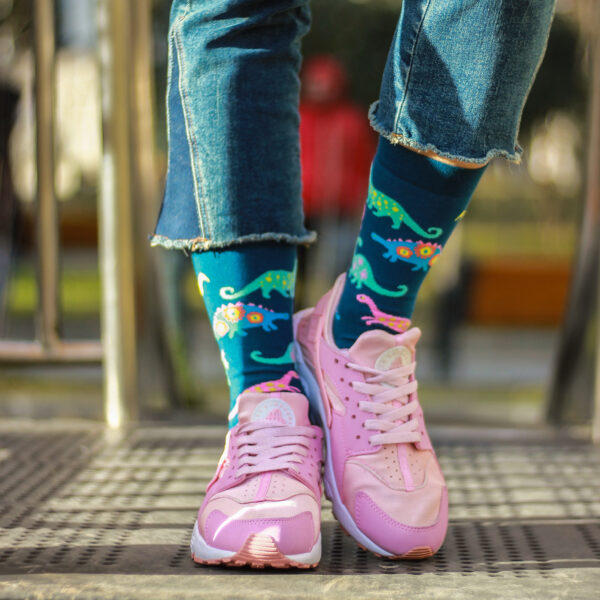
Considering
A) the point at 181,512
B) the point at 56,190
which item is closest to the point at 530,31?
the point at 181,512

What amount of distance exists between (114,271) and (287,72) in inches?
25.7

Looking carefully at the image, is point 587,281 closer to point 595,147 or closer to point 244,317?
point 595,147

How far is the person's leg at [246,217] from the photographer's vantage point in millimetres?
755

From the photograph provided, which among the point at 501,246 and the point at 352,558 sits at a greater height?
the point at 352,558

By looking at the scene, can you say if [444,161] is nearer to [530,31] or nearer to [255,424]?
[530,31]

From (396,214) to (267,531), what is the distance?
12.4 inches

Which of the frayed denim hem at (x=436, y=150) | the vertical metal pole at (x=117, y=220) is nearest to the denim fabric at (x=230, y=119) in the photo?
the frayed denim hem at (x=436, y=150)

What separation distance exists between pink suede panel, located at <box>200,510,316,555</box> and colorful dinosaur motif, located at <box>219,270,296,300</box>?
0.70ft

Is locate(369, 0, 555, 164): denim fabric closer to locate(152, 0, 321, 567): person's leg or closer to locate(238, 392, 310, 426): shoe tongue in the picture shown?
locate(152, 0, 321, 567): person's leg

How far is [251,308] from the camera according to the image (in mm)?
794

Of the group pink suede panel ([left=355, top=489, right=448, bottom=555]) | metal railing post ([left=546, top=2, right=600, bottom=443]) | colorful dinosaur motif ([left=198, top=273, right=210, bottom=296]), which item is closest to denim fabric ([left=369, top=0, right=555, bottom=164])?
colorful dinosaur motif ([left=198, top=273, right=210, bottom=296])

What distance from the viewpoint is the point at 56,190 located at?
1424 millimetres

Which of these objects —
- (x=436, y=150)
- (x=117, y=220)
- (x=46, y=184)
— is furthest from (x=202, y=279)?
(x=46, y=184)

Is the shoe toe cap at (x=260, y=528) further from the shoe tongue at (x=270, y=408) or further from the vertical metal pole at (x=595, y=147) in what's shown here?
the vertical metal pole at (x=595, y=147)
